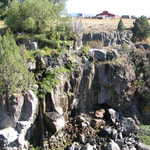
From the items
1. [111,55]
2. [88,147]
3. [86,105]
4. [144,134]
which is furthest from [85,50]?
[88,147]

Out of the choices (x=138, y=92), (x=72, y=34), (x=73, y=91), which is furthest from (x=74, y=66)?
(x=138, y=92)

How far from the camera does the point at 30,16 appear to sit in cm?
3575

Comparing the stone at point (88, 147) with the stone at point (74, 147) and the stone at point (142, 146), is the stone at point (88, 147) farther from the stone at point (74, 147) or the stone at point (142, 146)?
the stone at point (142, 146)

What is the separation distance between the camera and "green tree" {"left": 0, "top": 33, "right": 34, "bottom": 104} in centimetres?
2680

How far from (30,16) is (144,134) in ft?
56.0

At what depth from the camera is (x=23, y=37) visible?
34.0 meters

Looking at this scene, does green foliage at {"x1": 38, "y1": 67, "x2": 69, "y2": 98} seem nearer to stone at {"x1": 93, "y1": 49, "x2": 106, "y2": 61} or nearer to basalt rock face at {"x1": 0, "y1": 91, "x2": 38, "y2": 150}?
basalt rock face at {"x1": 0, "y1": 91, "x2": 38, "y2": 150}

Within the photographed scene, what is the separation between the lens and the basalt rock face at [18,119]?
84.6 feet

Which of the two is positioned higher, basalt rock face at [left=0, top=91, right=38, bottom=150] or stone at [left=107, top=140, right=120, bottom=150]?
basalt rock face at [left=0, top=91, right=38, bottom=150]

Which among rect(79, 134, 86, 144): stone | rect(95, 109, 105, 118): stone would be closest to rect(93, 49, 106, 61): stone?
rect(95, 109, 105, 118): stone

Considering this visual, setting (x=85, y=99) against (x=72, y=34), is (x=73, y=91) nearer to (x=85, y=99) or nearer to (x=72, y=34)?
(x=85, y=99)

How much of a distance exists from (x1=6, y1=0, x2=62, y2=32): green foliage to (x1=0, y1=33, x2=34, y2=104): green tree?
816 cm

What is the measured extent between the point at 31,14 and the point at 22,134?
47.4 feet

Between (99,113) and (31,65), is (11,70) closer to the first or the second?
(31,65)
